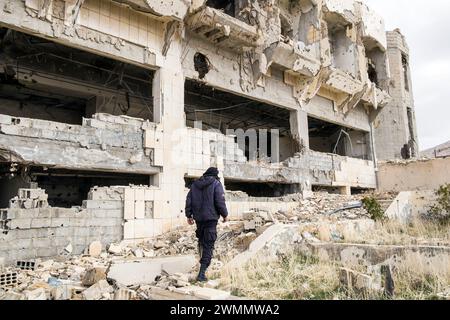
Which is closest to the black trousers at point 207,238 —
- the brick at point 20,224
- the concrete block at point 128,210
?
the brick at point 20,224

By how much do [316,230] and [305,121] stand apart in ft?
31.6

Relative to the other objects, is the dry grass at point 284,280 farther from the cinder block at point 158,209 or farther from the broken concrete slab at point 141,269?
the cinder block at point 158,209

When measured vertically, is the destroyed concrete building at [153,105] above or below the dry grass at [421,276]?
above

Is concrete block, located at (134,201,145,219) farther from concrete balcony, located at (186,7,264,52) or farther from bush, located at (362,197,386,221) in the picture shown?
bush, located at (362,197,386,221)

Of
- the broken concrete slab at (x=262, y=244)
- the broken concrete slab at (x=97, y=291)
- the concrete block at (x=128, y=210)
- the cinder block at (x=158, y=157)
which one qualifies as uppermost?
the cinder block at (x=158, y=157)

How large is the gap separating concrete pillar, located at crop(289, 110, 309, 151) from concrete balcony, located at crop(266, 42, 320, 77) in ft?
5.78

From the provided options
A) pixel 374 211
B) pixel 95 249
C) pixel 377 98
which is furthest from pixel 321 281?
pixel 377 98

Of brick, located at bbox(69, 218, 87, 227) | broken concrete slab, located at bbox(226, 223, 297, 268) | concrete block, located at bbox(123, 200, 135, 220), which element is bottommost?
broken concrete slab, located at bbox(226, 223, 297, 268)

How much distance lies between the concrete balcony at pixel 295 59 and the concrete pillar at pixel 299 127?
1762 millimetres

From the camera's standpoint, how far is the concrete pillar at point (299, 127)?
1570cm

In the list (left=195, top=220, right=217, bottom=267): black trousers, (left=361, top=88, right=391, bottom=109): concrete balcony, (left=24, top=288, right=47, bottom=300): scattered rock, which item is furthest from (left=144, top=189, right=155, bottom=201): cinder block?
(left=361, top=88, right=391, bottom=109): concrete balcony

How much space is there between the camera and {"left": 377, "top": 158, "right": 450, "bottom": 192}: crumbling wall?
16953 millimetres

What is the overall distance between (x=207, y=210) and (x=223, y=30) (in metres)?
8.05

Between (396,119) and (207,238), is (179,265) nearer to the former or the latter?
(207,238)
